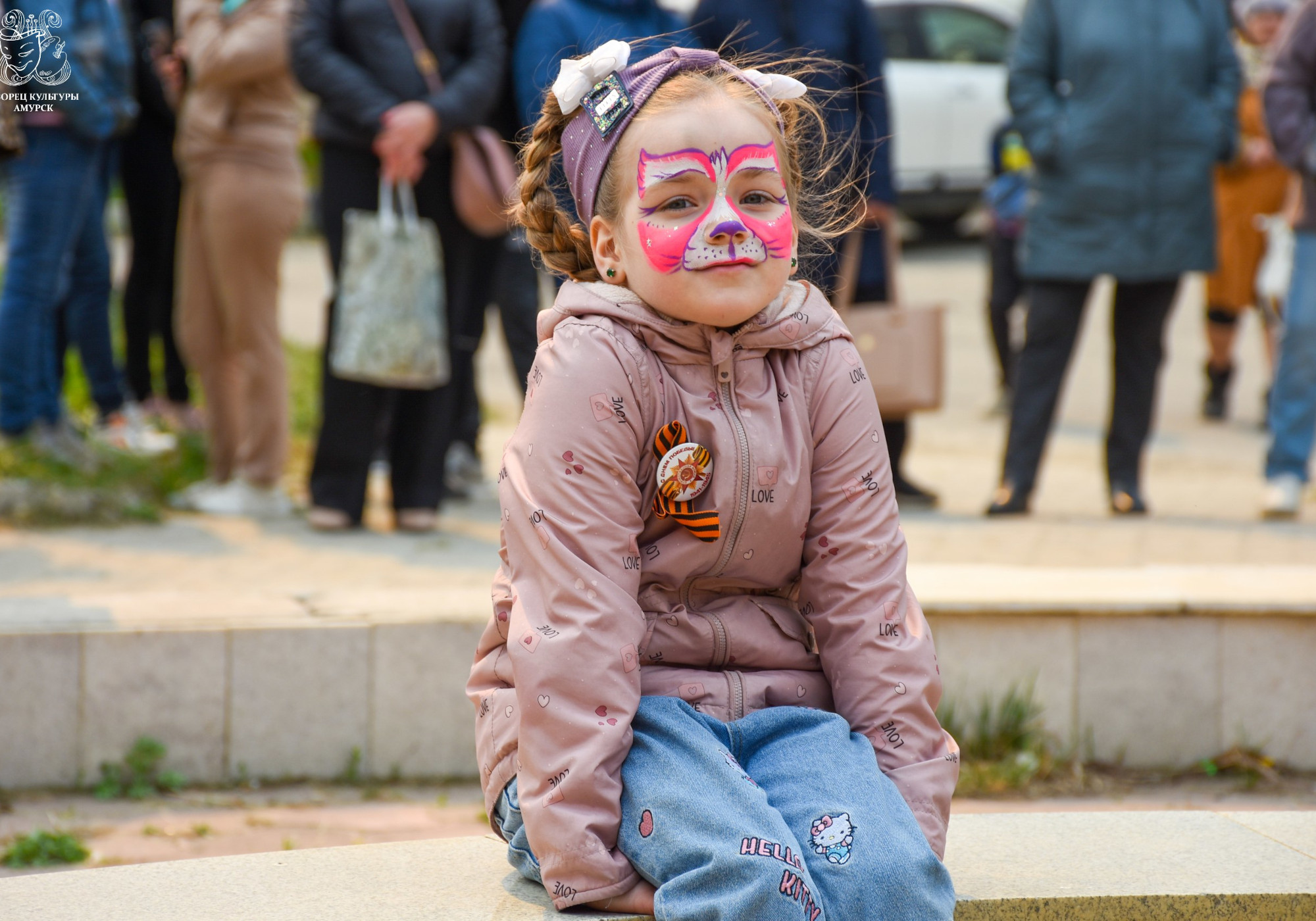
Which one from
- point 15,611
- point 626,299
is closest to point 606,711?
point 626,299

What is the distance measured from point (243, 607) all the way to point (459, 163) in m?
1.89

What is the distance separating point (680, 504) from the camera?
89.5 inches

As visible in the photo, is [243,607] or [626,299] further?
[243,607]

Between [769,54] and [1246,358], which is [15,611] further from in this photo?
[1246,358]

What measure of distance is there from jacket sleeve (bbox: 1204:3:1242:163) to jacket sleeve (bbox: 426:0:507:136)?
8.12 ft

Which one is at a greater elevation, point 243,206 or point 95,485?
point 243,206

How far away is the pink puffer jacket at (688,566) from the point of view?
7.01 ft

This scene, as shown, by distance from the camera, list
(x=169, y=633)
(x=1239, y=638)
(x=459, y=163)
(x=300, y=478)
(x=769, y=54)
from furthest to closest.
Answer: (x=300, y=478), (x=459, y=163), (x=769, y=54), (x=1239, y=638), (x=169, y=633)

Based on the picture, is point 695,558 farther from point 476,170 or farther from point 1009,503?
point 1009,503

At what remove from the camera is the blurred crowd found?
4801 millimetres

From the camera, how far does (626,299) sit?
2.34 metres

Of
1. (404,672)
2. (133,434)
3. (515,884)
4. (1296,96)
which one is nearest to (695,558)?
(515,884)

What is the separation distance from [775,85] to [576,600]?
90cm

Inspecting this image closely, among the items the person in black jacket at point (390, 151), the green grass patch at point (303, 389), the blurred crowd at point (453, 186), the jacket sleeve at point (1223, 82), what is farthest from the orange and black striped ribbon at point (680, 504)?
the green grass patch at point (303, 389)
